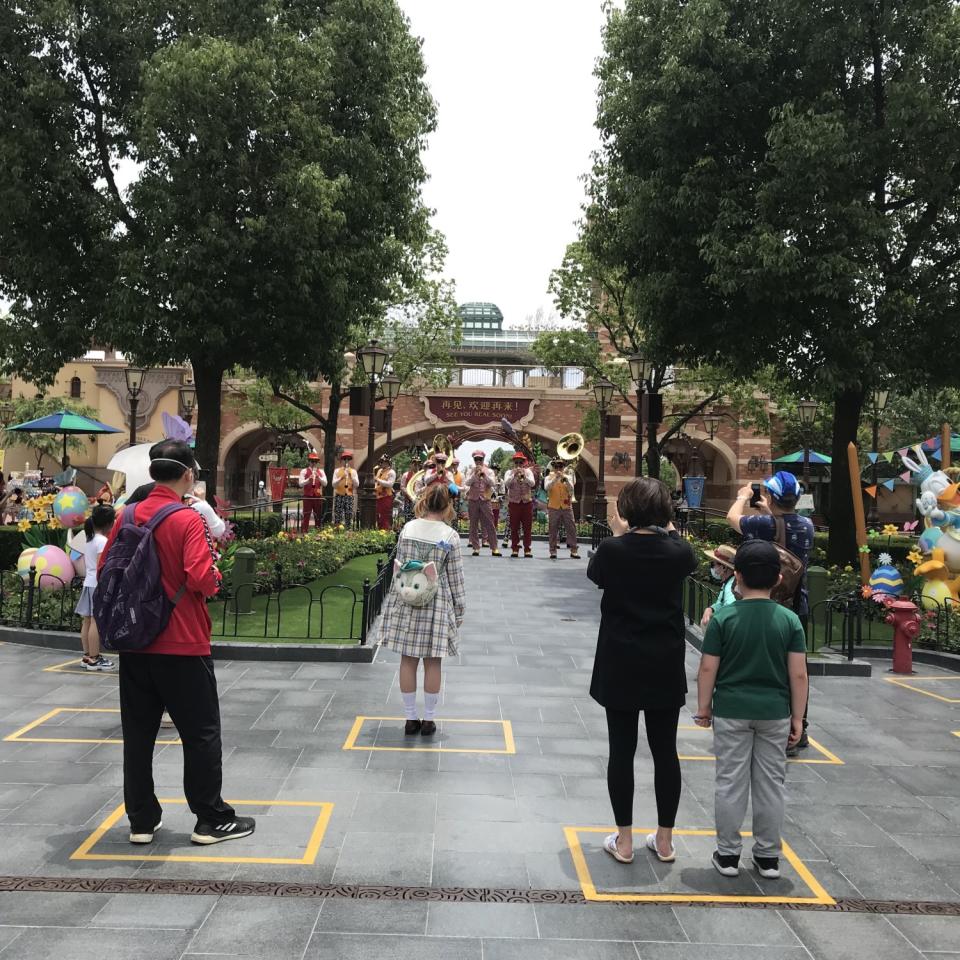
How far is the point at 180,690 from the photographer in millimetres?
4160

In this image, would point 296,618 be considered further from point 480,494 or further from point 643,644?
point 480,494

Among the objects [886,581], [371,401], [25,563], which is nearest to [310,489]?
[371,401]

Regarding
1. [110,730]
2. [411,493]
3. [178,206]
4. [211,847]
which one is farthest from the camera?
[411,493]

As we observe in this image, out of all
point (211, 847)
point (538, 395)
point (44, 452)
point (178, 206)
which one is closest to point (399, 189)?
point (178, 206)

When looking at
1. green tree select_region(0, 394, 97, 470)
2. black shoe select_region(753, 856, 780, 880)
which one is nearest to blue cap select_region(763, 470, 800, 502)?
black shoe select_region(753, 856, 780, 880)

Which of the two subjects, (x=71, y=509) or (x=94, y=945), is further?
(x=71, y=509)

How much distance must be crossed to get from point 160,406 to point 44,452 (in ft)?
19.6

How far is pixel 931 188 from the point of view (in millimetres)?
12875

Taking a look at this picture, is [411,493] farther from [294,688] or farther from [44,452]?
[44,452]

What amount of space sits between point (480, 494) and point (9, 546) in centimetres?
826

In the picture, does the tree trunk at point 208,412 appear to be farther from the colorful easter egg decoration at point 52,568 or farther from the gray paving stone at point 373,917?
the gray paving stone at point 373,917

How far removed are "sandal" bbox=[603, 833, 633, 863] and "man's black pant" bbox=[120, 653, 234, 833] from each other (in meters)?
1.85

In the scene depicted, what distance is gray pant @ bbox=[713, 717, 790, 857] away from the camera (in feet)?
13.1

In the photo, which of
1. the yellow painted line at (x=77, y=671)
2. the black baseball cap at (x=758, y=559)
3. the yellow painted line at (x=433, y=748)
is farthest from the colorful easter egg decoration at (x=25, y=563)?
the black baseball cap at (x=758, y=559)
